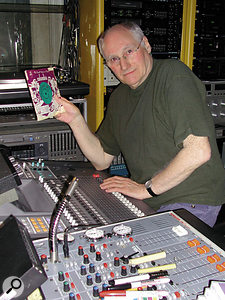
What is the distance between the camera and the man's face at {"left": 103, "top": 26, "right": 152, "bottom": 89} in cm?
158

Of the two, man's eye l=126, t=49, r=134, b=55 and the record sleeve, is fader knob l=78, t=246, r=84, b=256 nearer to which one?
the record sleeve

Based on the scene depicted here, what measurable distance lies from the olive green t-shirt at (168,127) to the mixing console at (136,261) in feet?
1.46

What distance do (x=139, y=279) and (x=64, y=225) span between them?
0.36 metres

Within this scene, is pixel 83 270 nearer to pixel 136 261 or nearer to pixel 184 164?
pixel 136 261

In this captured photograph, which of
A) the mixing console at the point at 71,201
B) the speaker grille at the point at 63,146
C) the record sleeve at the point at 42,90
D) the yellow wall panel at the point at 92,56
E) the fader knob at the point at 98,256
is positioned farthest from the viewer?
the yellow wall panel at the point at 92,56

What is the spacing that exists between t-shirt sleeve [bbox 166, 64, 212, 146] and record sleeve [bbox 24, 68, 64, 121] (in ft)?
1.60

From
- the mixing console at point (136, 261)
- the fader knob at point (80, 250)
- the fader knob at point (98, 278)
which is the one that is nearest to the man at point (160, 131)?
the mixing console at point (136, 261)

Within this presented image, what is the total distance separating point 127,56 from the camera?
1.60 m

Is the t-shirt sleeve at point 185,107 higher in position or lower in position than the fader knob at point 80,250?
higher

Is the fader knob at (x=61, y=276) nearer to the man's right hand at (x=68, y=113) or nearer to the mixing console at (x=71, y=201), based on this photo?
the mixing console at (x=71, y=201)

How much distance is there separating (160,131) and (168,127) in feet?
0.14

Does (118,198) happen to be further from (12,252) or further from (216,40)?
(216,40)

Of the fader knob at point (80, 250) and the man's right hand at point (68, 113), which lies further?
the man's right hand at point (68, 113)

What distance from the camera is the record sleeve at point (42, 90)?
1325mm
